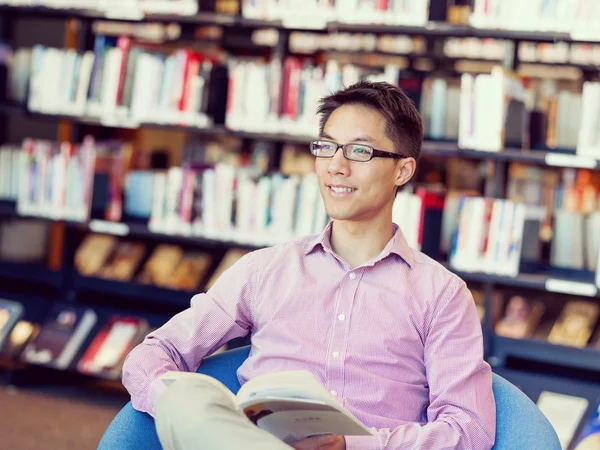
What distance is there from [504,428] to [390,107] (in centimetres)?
70

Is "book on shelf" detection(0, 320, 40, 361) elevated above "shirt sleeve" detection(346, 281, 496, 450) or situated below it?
below

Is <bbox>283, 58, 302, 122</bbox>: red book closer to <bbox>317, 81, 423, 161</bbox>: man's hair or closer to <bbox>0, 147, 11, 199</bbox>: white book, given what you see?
<bbox>0, 147, 11, 199</bbox>: white book

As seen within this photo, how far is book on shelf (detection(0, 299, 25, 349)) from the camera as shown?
422 cm

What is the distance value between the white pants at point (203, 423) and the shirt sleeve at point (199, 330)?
0.32 metres

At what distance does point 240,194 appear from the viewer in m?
3.89

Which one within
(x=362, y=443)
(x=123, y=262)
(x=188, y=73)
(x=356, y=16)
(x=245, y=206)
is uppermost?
(x=356, y=16)

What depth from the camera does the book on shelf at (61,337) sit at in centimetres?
412

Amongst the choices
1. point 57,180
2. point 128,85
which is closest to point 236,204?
point 128,85

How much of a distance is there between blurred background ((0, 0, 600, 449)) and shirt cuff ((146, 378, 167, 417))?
1.80m

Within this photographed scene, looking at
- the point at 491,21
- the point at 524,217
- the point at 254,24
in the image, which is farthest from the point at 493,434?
the point at 254,24

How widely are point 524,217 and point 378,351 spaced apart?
182cm

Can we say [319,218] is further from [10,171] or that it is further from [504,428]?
[504,428]

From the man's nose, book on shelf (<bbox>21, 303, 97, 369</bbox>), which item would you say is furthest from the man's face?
book on shelf (<bbox>21, 303, 97, 369</bbox>)

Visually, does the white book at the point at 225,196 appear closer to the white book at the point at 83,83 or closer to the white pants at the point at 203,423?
the white book at the point at 83,83
